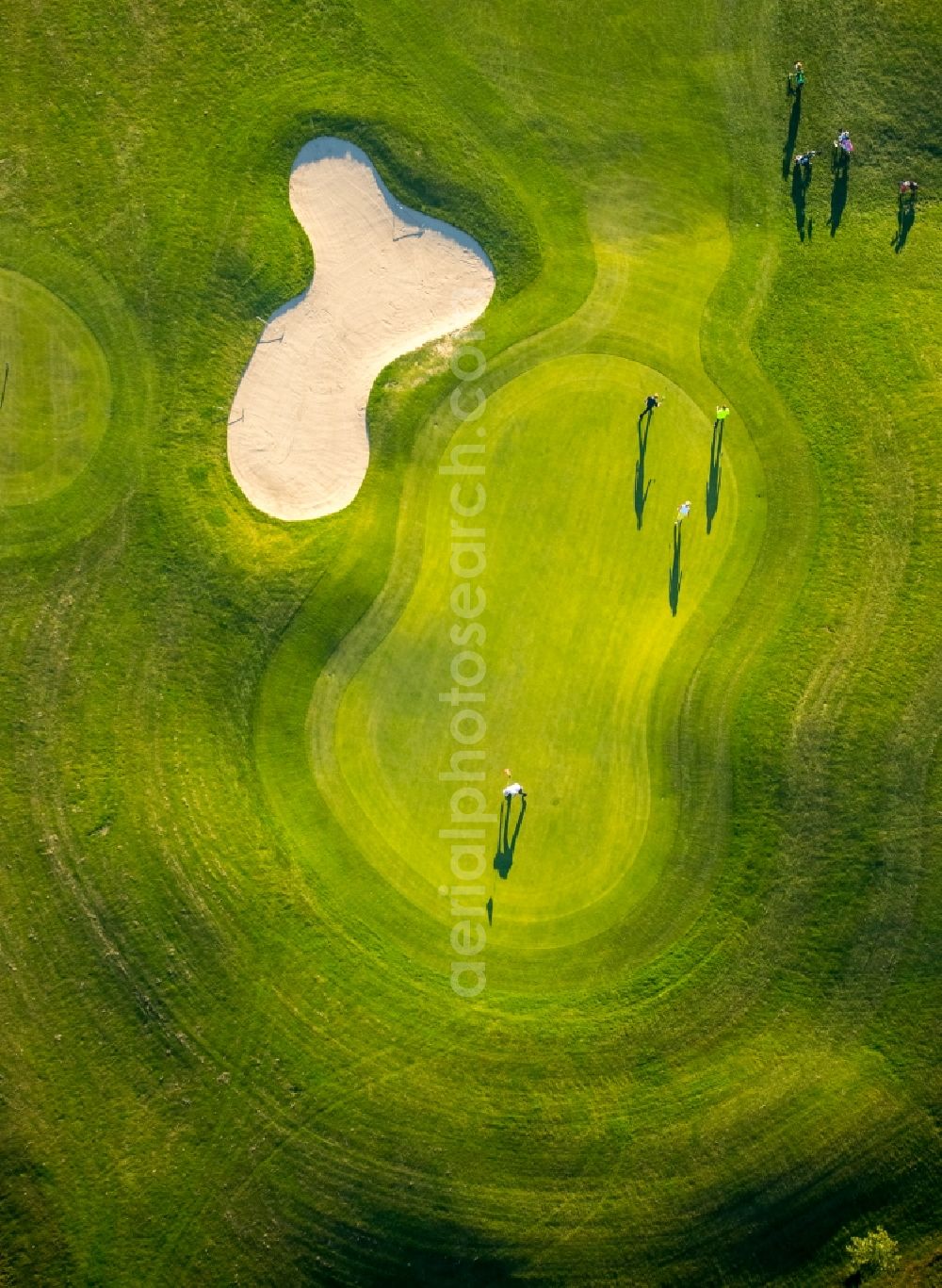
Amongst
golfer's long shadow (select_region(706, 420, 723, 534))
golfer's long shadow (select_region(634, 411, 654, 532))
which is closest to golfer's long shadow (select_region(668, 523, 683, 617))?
golfer's long shadow (select_region(706, 420, 723, 534))

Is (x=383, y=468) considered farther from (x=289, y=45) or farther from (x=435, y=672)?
(x=289, y=45)

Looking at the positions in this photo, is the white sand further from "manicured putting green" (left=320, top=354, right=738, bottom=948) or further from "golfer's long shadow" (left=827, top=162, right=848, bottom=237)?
"golfer's long shadow" (left=827, top=162, right=848, bottom=237)

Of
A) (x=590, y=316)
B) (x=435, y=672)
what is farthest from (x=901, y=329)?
(x=435, y=672)

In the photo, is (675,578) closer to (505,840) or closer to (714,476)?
(714,476)

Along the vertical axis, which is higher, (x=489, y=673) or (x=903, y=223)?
(x=903, y=223)

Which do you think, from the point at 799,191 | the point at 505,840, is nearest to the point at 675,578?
the point at 505,840

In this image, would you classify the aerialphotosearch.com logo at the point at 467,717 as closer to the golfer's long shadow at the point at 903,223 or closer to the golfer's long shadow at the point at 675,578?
the golfer's long shadow at the point at 675,578
